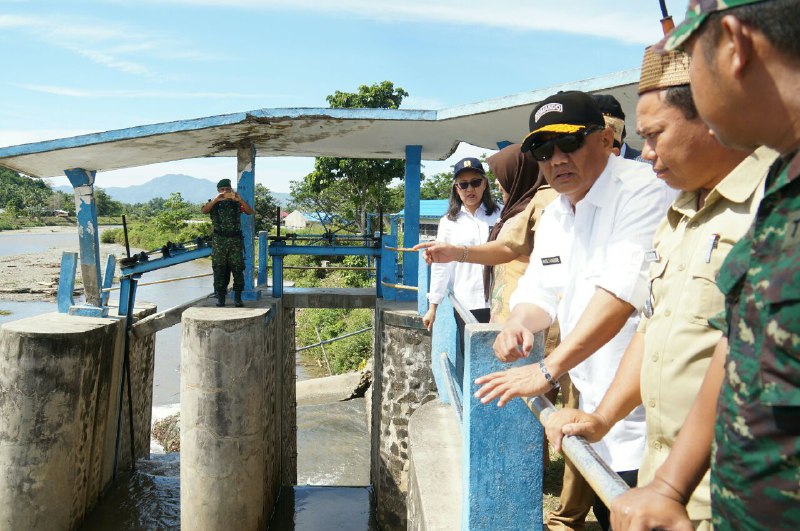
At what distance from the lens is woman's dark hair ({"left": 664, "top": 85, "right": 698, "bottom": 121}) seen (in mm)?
1350

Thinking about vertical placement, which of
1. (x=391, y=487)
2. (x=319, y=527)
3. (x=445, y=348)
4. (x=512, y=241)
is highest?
(x=512, y=241)

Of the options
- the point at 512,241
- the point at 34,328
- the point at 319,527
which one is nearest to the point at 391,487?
the point at 319,527

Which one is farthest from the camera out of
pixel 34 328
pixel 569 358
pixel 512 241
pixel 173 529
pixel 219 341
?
pixel 173 529

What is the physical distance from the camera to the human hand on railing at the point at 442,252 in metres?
2.76

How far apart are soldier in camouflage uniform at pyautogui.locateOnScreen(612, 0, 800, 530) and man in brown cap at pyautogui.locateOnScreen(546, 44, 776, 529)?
27cm

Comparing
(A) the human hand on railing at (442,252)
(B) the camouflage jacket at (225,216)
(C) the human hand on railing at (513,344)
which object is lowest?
(C) the human hand on railing at (513,344)

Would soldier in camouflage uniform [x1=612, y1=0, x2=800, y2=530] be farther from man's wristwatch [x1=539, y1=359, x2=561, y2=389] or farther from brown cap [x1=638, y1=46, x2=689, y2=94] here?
man's wristwatch [x1=539, y1=359, x2=561, y2=389]

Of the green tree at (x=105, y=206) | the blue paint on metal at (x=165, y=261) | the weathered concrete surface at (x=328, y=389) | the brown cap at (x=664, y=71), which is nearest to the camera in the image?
the brown cap at (x=664, y=71)

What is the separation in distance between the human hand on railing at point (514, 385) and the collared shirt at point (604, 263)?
0.30 metres

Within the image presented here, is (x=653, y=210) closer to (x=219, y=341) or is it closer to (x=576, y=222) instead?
(x=576, y=222)

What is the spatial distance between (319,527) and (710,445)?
22.8ft

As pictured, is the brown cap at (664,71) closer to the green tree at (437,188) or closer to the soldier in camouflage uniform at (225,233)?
the soldier in camouflage uniform at (225,233)

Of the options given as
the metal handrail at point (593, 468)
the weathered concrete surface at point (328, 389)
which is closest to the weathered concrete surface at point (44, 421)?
the weathered concrete surface at point (328, 389)

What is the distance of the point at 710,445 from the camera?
0.97m
